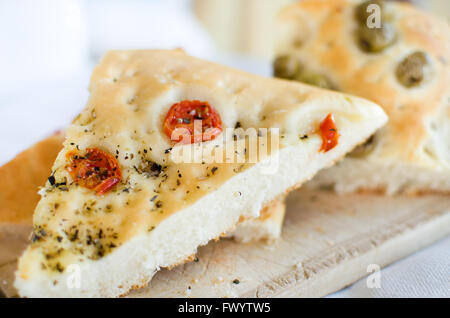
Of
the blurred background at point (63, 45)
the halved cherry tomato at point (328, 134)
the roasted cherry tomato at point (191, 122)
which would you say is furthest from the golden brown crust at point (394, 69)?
the blurred background at point (63, 45)

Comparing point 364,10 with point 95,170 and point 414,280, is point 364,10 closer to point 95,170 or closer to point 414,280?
point 414,280

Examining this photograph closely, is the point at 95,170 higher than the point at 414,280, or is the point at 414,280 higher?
the point at 95,170

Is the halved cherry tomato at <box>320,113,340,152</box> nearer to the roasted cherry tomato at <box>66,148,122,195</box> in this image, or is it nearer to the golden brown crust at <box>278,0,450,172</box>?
the golden brown crust at <box>278,0,450,172</box>

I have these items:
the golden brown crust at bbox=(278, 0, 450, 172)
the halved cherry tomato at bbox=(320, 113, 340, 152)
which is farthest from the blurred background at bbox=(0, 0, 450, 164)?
the golden brown crust at bbox=(278, 0, 450, 172)

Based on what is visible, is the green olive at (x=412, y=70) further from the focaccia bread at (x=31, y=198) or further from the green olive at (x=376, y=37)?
the focaccia bread at (x=31, y=198)

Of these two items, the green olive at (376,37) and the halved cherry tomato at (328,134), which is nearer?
the halved cherry tomato at (328,134)

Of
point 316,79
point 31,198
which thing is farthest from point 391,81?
point 31,198

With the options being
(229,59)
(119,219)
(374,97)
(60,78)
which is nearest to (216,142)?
(119,219)
